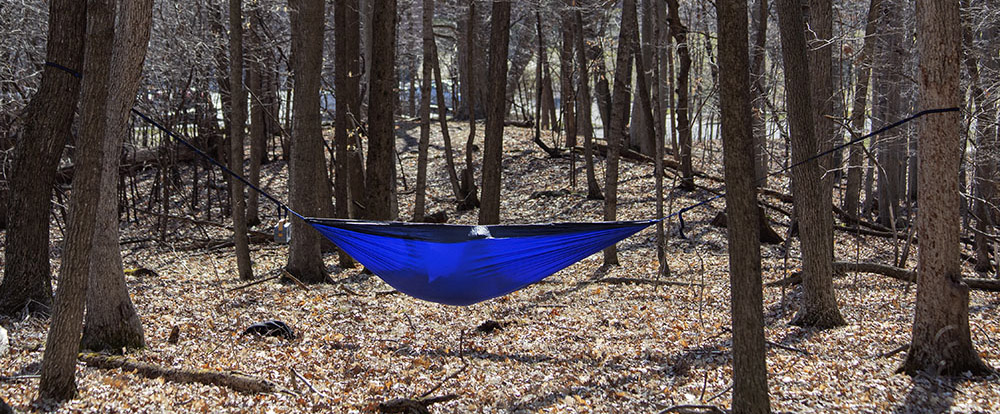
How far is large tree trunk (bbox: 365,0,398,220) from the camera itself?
7.94 metres

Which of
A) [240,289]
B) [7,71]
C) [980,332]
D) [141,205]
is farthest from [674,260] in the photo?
[141,205]

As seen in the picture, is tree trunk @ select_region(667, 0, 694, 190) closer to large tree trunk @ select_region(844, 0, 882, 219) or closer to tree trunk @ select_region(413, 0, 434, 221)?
large tree trunk @ select_region(844, 0, 882, 219)

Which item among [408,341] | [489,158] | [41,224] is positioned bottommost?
[408,341]

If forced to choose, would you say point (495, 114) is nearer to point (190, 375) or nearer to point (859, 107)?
point (190, 375)

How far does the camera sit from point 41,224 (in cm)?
512

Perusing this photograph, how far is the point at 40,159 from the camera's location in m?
5.04

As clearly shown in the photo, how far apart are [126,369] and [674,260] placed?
716cm

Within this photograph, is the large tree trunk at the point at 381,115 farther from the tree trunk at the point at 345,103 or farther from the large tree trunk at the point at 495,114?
the large tree trunk at the point at 495,114

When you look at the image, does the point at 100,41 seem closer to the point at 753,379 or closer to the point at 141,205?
the point at 753,379

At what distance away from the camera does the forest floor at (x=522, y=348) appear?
4.25 m

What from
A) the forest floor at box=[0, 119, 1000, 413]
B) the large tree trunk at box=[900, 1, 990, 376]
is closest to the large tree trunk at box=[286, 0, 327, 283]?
the forest floor at box=[0, 119, 1000, 413]

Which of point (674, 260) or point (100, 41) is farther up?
point (100, 41)

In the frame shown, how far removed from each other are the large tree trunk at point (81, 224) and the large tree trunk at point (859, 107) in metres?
8.33

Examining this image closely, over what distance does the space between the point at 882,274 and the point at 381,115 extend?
578 centimetres
